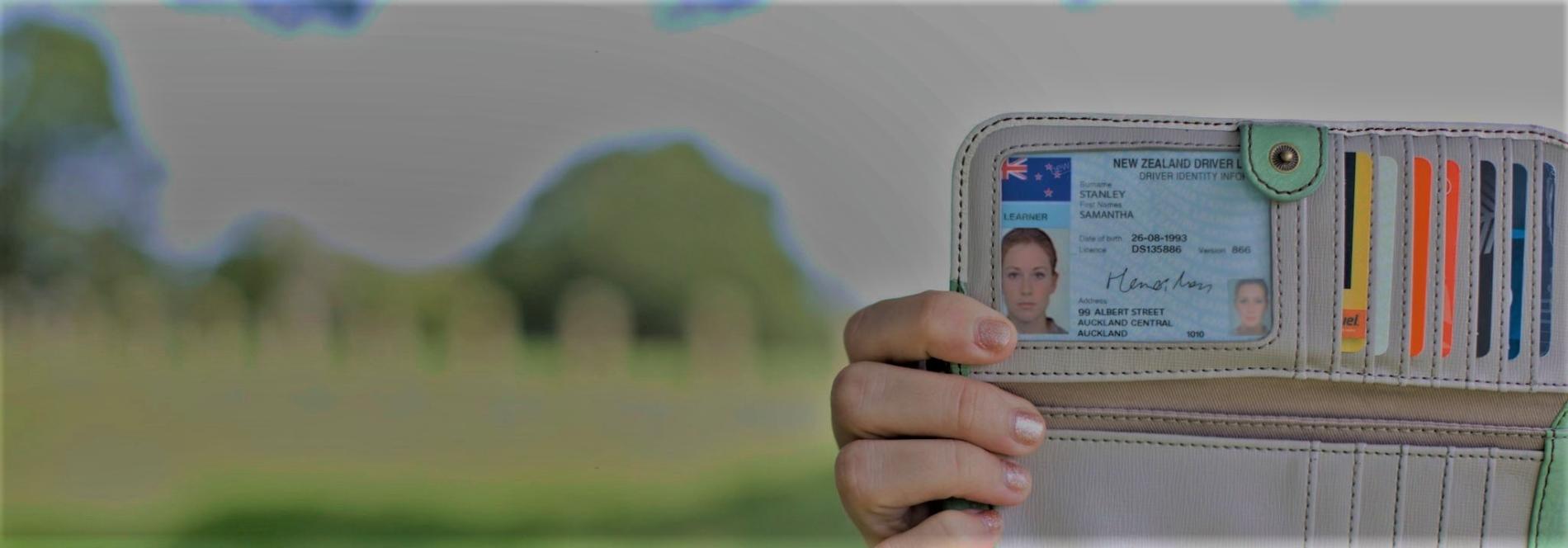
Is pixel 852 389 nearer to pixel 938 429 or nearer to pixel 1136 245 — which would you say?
pixel 938 429

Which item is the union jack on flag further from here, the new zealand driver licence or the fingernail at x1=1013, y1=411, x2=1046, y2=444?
the fingernail at x1=1013, y1=411, x2=1046, y2=444

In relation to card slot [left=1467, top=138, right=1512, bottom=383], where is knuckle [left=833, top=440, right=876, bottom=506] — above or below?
below

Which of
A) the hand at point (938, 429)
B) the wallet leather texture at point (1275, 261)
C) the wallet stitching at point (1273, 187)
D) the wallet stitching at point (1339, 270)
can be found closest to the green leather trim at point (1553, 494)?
the wallet leather texture at point (1275, 261)

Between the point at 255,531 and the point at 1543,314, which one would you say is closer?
the point at 1543,314

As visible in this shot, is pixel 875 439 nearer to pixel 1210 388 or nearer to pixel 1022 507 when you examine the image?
pixel 1022 507

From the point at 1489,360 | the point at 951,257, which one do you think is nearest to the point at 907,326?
the point at 951,257

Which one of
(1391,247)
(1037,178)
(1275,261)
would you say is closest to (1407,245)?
(1391,247)

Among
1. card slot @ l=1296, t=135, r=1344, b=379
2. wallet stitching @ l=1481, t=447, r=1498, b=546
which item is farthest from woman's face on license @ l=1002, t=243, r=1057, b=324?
wallet stitching @ l=1481, t=447, r=1498, b=546
